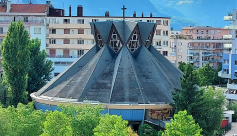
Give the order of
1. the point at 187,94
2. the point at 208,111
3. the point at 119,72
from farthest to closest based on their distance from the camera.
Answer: the point at 119,72 < the point at 208,111 < the point at 187,94

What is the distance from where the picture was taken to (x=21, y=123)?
47.1 metres

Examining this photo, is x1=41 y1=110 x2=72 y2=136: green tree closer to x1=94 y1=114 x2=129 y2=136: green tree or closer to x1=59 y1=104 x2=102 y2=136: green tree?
x1=59 y1=104 x2=102 y2=136: green tree

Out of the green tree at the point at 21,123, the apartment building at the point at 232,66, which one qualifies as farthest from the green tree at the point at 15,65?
the apartment building at the point at 232,66

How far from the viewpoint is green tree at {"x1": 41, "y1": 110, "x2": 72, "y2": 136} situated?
43.2 meters

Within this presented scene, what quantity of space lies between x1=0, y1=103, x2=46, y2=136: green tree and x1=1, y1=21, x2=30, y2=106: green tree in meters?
14.8

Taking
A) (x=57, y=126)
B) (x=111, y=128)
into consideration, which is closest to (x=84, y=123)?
(x=57, y=126)

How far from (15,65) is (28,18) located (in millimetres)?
36261

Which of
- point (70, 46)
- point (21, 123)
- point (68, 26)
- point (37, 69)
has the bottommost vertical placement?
point (21, 123)

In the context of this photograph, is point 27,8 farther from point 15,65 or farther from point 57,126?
point 57,126

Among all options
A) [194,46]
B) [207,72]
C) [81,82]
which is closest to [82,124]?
[81,82]

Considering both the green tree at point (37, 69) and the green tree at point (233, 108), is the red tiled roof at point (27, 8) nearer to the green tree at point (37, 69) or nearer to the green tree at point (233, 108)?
the green tree at point (37, 69)

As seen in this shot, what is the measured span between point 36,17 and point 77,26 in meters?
6.79

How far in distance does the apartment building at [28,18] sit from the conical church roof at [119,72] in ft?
113

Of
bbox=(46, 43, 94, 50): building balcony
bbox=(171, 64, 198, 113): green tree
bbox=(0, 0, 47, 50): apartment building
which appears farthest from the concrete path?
bbox=(0, 0, 47, 50): apartment building
